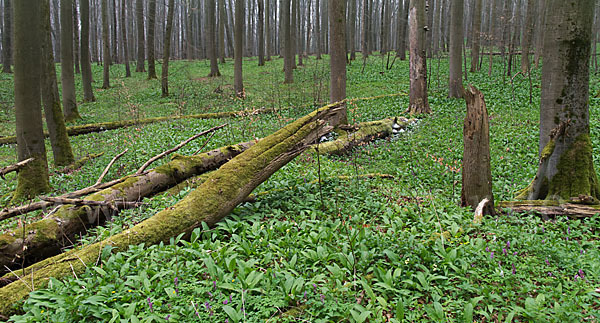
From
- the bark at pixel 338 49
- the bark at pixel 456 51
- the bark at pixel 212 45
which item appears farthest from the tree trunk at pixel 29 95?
the bark at pixel 212 45

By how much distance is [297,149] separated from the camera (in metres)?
5.57

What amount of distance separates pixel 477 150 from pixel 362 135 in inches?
205

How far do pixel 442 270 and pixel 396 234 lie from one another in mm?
686

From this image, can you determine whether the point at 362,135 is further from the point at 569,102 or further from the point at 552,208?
the point at 552,208

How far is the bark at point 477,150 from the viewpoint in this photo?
16.9ft

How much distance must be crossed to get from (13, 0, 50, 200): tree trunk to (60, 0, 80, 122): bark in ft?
28.7

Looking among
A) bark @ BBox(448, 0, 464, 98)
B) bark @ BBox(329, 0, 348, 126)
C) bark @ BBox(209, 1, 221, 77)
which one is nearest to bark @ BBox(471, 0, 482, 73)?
bark @ BBox(448, 0, 464, 98)

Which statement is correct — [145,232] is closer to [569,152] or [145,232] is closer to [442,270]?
[442,270]

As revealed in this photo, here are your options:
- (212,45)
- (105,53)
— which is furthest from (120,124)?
(212,45)

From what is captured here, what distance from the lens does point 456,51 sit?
15875 mm

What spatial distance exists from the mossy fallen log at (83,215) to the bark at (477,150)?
3.99 meters

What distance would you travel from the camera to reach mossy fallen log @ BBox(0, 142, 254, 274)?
396cm

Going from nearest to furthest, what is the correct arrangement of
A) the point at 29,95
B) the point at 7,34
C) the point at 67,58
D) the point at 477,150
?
the point at 477,150
the point at 29,95
the point at 67,58
the point at 7,34

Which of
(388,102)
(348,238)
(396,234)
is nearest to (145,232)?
(348,238)
